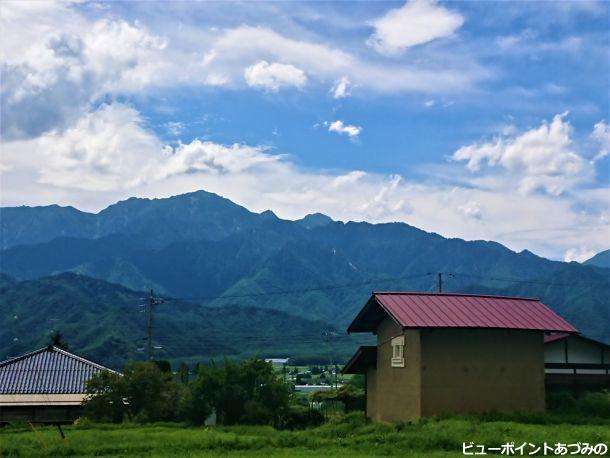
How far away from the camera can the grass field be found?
23.4 metres

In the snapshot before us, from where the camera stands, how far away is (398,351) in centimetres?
3070

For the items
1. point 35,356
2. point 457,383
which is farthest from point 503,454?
point 35,356

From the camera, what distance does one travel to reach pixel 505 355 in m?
30.1

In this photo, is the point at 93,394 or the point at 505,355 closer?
the point at 505,355

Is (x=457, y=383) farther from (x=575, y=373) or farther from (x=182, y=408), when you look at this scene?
(x=182, y=408)

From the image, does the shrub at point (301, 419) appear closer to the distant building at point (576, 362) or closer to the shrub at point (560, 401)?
the shrub at point (560, 401)

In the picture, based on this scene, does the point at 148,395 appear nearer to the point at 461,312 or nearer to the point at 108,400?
the point at 108,400

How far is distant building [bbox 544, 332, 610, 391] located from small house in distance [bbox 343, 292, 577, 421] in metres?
3.84

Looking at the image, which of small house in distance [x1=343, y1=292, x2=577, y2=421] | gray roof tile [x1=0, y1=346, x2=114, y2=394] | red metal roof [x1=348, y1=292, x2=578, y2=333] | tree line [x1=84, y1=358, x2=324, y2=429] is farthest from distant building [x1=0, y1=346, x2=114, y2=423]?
red metal roof [x1=348, y1=292, x2=578, y2=333]

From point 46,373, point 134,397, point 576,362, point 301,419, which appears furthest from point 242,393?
point 46,373

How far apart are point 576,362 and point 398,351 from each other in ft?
34.4

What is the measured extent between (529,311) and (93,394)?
22.7 m

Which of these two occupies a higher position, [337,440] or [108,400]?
[108,400]

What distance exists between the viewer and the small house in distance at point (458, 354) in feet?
94.6
